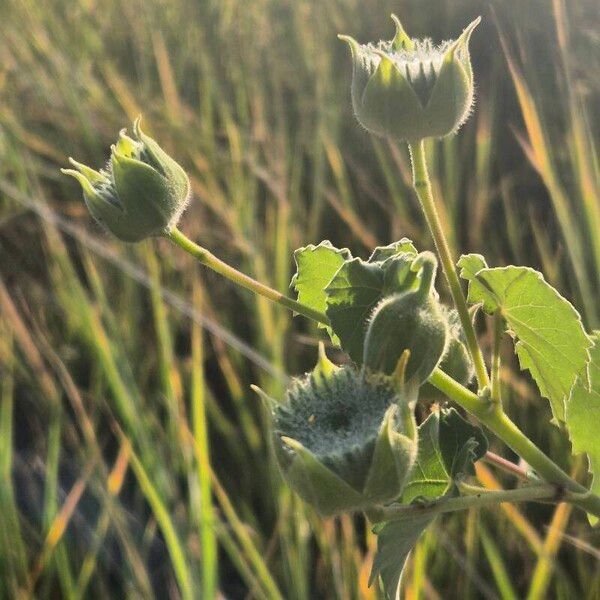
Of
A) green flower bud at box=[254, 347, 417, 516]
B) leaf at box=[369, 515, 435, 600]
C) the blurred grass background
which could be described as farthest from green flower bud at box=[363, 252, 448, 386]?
the blurred grass background

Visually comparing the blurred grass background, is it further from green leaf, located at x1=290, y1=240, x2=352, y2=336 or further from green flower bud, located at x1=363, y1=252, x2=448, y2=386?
green flower bud, located at x1=363, y1=252, x2=448, y2=386

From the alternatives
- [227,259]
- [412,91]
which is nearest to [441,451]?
[412,91]

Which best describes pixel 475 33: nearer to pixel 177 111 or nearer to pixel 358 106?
pixel 177 111

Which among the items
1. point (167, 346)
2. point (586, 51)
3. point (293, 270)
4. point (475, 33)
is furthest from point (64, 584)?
point (475, 33)

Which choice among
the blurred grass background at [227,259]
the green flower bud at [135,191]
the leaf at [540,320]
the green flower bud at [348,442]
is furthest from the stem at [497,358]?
the blurred grass background at [227,259]

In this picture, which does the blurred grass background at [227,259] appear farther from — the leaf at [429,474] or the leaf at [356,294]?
the leaf at [356,294]
